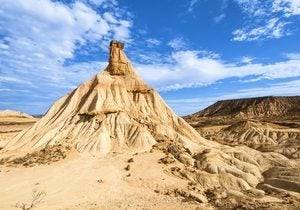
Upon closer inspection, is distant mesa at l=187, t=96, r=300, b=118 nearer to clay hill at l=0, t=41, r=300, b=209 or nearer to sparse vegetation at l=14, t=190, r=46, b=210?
clay hill at l=0, t=41, r=300, b=209

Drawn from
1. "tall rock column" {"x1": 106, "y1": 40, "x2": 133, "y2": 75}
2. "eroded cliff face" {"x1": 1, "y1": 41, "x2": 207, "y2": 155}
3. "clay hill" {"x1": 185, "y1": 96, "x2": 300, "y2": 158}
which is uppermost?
"tall rock column" {"x1": 106, "y1": 40, "x2": 133, "y2": 75}

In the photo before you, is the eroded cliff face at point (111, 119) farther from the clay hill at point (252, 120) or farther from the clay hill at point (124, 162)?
the clay hill at point (252, 120)

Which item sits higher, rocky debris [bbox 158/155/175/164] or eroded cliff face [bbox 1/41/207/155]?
eroded cliff face [bbox 1/41/207/155]

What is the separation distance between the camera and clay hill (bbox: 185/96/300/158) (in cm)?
8462

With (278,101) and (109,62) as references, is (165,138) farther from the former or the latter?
(278,101)

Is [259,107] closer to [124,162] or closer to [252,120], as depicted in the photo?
[252,120]

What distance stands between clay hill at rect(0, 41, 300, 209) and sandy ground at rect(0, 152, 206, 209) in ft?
0.21

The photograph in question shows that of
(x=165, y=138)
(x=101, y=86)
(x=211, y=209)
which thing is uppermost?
(x=101, y=86)

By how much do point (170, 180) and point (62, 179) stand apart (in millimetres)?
7815

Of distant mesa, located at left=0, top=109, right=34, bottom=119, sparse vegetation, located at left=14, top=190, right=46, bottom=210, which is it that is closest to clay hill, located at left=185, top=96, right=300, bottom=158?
distant mesa, located at left=0, top=109, right=34, bottom=119

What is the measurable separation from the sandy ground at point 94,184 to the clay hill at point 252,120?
158 ft

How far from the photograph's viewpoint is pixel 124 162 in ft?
116

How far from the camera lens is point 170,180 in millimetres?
32531

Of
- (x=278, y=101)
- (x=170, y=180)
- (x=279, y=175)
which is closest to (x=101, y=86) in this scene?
(x=170, y=180)
